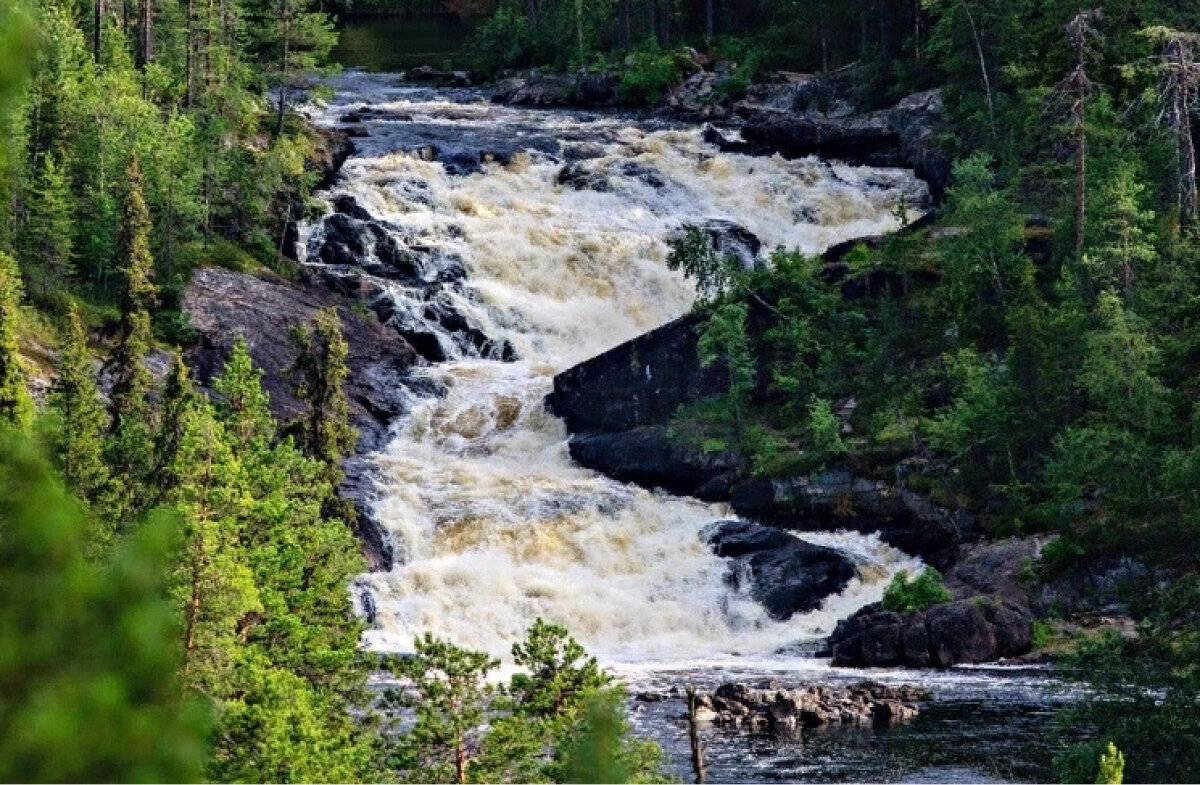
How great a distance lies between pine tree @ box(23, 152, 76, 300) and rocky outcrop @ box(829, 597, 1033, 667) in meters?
26.4

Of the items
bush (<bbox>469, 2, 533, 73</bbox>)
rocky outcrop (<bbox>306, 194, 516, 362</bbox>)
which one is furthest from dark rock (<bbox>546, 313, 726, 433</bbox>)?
bush (<bbox>469, 2, 533, 73</bbox>)

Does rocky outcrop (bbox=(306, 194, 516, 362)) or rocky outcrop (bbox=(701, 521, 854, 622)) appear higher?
rocky outcrop (bbox=(306, 194, 516, 362))

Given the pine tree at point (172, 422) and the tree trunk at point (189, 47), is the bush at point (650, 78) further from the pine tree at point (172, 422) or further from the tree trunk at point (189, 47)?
the pine tree at point (172, 422)

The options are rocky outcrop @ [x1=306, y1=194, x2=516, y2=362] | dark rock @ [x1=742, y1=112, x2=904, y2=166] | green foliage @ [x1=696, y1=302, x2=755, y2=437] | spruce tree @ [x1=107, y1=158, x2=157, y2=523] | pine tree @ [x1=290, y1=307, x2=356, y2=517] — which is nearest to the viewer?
spruce tree @ [x1=107, y1=158, x2=157, y2=523]

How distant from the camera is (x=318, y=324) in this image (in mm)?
49500

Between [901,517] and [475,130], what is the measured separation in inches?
1460

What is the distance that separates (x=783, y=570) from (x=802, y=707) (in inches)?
398

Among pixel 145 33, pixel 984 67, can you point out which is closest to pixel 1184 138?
pixel 984 67

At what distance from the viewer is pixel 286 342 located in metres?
60.4

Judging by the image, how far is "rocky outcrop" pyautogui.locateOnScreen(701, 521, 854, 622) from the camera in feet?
159

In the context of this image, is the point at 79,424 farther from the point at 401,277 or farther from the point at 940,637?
the point at 401,277

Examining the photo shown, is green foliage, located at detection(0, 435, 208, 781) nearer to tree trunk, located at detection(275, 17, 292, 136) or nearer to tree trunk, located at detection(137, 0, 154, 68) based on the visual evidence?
tree trunk, located at detection(137, 0, 154, 68)

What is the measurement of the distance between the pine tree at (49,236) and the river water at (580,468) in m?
11.0

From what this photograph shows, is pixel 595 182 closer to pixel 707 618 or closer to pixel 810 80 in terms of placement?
pixel 810 80
